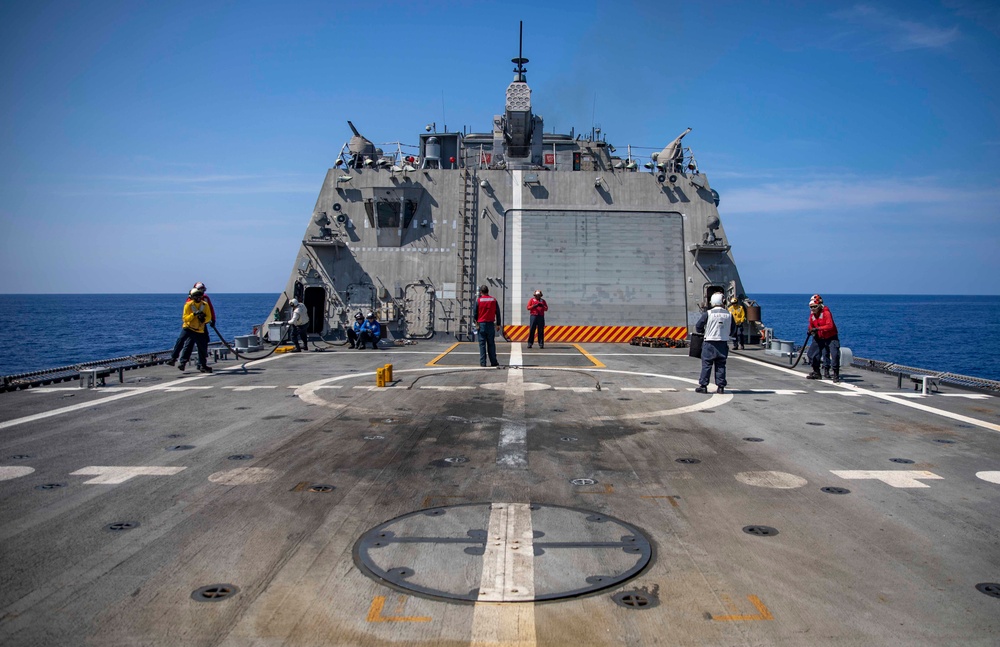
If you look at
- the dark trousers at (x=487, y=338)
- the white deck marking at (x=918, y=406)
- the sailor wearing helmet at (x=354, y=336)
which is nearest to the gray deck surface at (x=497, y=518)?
the white deck marking at (x=918, y=406)

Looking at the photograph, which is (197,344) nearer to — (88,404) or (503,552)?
(88,404)

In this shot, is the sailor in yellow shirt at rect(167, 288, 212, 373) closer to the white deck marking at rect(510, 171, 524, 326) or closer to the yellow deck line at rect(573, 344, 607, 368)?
the yellow deck line at rect(573, 344, 607, 368)

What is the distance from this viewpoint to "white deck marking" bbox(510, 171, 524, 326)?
889 inches

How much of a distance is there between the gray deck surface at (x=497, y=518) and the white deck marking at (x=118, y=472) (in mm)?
38

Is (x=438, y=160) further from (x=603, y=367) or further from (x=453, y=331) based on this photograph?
(x=603, y=367)

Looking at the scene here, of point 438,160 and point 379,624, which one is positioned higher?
point 438,160

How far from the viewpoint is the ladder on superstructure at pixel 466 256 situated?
22.6 metres

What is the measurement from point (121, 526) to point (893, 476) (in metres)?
6.76

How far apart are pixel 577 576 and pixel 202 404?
8.18 metres

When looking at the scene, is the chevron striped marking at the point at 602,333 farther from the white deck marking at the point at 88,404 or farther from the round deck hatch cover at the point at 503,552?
the round deck hatch cover at the point at 503,552

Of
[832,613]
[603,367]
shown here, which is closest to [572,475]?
[832,613]

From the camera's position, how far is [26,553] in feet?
14.3

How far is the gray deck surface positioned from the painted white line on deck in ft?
0.07

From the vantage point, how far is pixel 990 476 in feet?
21.0
